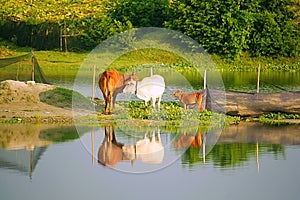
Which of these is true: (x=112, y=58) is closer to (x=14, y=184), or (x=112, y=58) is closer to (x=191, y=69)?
(x=191, y=69)

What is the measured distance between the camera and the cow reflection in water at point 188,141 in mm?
16547

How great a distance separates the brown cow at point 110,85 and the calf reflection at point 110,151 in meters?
2.22

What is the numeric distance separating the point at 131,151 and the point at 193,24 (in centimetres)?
2446

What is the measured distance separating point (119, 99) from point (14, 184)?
1050 cm

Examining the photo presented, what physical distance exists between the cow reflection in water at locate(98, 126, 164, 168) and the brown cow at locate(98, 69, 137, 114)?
2578mm

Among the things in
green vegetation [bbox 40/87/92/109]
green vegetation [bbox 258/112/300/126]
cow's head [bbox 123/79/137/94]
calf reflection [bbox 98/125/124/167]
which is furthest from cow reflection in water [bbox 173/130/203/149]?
green vegetation [bbox 40/87/92/109]

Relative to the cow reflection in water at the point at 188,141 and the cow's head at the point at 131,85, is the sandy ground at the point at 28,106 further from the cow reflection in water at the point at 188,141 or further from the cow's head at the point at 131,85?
the cow reflection in water at the point at 188,141

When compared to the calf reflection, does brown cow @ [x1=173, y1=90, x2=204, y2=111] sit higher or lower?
higher

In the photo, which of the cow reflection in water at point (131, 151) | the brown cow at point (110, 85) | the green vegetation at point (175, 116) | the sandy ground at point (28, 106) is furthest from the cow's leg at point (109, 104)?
the cow reflection in water at point (131, 151)

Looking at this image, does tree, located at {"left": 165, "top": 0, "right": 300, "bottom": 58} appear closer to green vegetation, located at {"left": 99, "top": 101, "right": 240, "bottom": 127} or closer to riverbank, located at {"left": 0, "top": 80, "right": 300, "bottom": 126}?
riverbank, located at {"left": 0, "top": 80, "right": 300, "bottom": 126}

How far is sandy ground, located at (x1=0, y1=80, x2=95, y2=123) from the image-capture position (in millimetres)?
18688

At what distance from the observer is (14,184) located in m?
12.8

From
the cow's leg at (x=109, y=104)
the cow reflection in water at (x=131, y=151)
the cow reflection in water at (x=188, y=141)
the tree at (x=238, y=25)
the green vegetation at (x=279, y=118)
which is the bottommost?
the cow reflection in water at (x=131, y=151)

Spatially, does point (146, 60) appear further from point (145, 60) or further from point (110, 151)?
point (110, 151)
